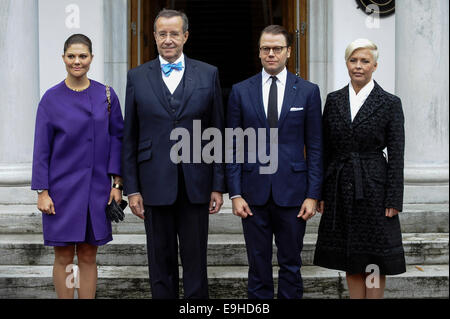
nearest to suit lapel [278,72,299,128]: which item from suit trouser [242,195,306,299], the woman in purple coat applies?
suit trouser [242,195,306,299]

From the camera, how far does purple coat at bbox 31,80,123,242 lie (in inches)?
159

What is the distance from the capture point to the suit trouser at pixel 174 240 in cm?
398

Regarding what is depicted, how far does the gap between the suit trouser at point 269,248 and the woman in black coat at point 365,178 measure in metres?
0.24

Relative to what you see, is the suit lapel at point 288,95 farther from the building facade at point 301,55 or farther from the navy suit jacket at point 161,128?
the building facade at point 301,55

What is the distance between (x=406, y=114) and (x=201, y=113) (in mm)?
3299

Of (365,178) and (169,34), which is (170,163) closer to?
(169,34)

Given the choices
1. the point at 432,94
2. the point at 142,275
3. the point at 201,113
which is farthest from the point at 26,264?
the point at 432,94

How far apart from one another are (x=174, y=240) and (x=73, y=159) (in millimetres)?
811

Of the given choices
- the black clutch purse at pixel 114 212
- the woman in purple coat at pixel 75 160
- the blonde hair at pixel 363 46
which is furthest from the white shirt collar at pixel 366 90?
the black clutch purse at pixel 114 212

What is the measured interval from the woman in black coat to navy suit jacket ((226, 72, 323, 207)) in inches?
5.5

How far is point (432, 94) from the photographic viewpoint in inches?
255

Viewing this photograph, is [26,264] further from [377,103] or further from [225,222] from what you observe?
[377,103]

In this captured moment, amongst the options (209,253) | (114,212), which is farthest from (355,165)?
(209,253)

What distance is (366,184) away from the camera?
402 centimetres
